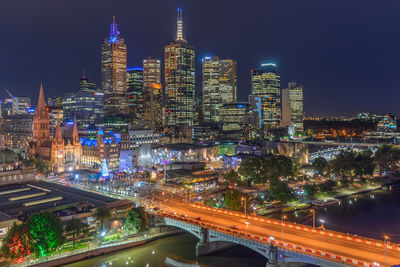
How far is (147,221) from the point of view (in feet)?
223

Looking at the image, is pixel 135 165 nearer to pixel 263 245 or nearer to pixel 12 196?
pixel 12 196

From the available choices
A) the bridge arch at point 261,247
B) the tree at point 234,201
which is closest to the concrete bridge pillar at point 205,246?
the bridge arch at point 261,247

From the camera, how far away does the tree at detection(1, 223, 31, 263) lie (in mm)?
51719

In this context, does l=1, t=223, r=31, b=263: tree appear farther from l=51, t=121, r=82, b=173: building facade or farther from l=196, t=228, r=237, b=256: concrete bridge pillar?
l=51, t=121, r=82, b=173: building facade

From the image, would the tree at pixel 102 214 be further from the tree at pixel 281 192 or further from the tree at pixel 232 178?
the tree at pixel 232 178

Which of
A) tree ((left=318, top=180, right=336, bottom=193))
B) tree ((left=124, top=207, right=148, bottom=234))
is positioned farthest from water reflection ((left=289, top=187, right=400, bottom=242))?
tree ((left=124, top=207, right=148, bottom=234))

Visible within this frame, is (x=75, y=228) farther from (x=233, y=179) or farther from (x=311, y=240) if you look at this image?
(x=233, y=179)

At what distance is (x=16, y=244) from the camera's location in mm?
52625

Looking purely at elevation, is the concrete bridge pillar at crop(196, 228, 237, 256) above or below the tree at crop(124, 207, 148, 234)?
below

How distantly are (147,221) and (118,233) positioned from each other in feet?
19.1

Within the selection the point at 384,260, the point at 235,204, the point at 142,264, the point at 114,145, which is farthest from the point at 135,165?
the point at 384,260

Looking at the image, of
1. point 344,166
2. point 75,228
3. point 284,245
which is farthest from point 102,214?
point 344,166

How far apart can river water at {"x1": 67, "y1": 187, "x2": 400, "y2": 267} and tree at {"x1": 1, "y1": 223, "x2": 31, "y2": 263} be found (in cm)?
761

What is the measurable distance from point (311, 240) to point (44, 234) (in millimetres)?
40664
